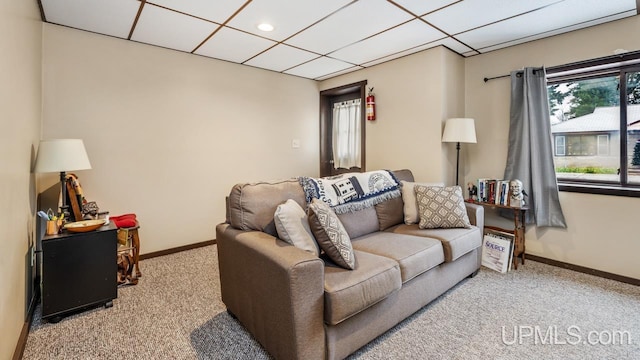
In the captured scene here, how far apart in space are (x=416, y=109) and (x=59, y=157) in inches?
136

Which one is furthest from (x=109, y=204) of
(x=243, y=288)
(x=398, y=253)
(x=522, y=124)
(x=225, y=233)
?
(x=522, y=124)

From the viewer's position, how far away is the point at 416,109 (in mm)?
3611

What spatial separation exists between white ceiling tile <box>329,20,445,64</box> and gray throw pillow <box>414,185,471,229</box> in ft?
5.02

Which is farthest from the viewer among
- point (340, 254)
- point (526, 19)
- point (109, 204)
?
point (109, 204)

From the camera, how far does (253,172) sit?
421cm

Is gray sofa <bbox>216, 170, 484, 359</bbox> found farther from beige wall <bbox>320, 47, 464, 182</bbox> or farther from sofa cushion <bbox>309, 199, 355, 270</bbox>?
beige wall <bbox>320, 47, 464, 182</bbox>

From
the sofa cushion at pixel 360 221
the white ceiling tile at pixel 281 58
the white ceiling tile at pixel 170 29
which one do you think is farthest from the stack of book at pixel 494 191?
the white ceiling tile at pixel 170 29

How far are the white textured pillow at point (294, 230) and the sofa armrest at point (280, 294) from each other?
0.06 metres

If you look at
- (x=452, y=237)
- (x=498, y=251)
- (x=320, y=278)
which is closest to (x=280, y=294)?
(x=320, y=278)

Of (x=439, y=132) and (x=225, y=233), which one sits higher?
(x=439, y=132)

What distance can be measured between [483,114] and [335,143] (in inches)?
85.4

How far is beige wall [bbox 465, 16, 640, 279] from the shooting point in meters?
2.73

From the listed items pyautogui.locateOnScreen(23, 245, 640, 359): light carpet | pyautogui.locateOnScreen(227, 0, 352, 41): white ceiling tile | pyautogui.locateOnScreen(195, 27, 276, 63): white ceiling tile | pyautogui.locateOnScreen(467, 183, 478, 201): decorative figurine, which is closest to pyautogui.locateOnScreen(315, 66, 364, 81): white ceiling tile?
pyautogui.locateOnScreen(195, 27, 276, 63): white ceiling tile

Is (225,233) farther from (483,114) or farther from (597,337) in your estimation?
(483,114)
